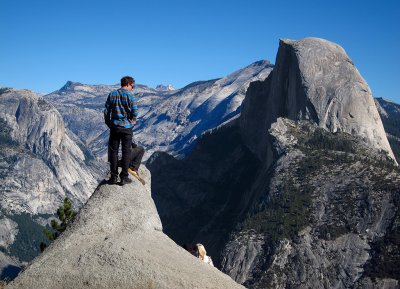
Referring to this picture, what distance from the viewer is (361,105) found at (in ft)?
552

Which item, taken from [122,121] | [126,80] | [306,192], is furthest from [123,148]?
[306,192]

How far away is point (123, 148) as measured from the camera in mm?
16094

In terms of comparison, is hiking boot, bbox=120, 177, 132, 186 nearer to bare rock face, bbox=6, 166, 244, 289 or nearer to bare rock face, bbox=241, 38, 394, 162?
bare rock face, bbox=6, 166, 244, 289

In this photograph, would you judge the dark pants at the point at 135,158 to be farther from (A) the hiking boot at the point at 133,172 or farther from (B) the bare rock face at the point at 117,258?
(B) the bare rock face at the point at 117,258

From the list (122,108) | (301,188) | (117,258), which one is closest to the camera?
(117,258)

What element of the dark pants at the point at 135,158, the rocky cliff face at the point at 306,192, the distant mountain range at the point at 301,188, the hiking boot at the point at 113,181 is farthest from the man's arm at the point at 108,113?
the distant mountain range at the point at 301,188

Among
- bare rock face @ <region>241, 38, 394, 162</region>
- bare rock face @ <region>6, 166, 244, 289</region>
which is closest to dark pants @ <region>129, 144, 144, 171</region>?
bare rock face @ <region>6, 166, 244, 289</region>

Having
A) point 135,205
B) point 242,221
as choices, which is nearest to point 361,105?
point 242,221

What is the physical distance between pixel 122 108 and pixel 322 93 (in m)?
155

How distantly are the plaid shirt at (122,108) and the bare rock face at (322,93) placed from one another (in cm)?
14370

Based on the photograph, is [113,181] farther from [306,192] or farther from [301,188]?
[301,188]

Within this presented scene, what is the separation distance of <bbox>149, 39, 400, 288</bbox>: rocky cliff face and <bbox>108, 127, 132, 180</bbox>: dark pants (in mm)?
94363

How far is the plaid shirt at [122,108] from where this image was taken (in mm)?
15641

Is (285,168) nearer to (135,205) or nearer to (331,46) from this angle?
(331,46)
